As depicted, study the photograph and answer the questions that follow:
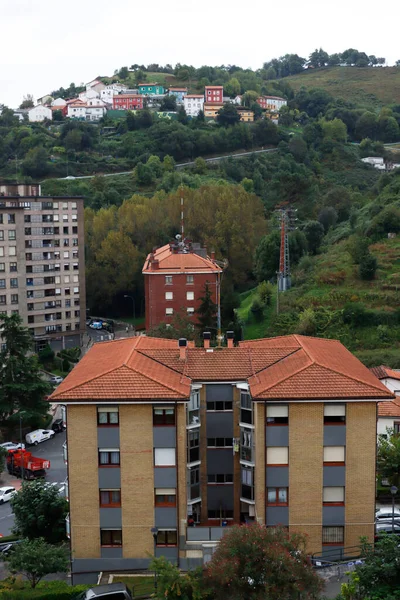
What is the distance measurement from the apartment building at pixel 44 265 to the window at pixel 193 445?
3504cm

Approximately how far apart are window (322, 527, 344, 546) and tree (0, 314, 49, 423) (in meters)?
22.2

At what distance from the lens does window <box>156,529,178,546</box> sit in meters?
21.6

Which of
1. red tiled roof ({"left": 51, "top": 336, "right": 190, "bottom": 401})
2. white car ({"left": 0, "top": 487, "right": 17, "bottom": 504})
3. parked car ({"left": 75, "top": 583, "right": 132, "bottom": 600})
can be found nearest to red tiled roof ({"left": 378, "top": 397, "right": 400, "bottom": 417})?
red tiled roof ({"left": 51, "top": 336, "right": 190, "bottom": 401})

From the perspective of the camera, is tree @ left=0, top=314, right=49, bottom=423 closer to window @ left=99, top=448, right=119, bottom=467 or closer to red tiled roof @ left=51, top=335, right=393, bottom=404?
red tiled roof @ left=51, top=335, right=393, bottom=404

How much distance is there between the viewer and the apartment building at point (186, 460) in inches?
834

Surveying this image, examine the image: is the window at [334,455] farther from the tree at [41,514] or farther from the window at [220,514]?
the tree at [41,514]

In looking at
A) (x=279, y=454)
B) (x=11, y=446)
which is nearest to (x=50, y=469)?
(x=11, y=446)

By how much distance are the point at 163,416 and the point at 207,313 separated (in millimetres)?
26445

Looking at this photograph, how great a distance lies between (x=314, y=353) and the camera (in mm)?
23531

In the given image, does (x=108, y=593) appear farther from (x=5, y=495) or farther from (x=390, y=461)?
(x=5, y=495)

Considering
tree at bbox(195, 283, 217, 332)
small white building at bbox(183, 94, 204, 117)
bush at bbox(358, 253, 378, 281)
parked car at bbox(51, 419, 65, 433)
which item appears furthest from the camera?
small white building at bbox(183, 94, 204, 117)

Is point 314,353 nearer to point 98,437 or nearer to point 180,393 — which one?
point 180,393

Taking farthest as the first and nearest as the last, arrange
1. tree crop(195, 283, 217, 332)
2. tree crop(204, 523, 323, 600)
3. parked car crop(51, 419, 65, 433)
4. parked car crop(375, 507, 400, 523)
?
tree crop(195, 283, 217, 332) → parked car crop(51, 419, 65, 433) → parked car crop(375, 507, 400, 523) → tree crop(204, 523, 323, 600)

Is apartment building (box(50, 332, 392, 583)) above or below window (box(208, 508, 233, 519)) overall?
above
